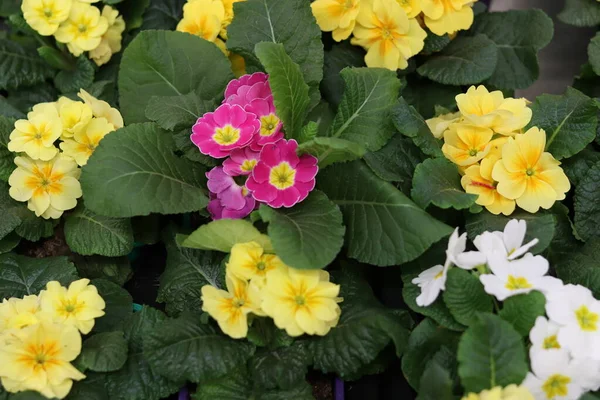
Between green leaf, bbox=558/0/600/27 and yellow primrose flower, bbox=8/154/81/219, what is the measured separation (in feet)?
4.21

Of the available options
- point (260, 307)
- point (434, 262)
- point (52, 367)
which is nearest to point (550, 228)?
point (434, 262)

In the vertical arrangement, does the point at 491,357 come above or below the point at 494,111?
below

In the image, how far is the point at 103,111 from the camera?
61.4 inches

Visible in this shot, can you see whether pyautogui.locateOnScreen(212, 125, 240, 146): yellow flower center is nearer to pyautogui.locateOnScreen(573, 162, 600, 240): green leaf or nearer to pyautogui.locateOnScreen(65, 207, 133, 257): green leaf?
pyautogui.locateOnScreen(65, 207, 133, 257): green leaf

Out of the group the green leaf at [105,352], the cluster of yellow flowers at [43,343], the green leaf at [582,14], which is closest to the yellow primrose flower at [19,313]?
the cluster of yellow flowers at [43,343]

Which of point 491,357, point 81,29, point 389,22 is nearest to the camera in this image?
point 491,357

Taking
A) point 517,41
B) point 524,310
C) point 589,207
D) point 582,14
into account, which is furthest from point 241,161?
point 582,14

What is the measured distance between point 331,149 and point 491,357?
46 centimetres

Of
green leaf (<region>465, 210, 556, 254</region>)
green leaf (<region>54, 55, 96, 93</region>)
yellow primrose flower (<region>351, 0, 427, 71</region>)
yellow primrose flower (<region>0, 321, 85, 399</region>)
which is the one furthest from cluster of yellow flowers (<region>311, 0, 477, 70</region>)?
yellow primrose flower (<region>0, 321, 85, 399</region>)

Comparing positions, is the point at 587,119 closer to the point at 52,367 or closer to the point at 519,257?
the point at 519,257

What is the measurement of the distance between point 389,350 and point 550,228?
38cm

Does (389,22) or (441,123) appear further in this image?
(389,22)

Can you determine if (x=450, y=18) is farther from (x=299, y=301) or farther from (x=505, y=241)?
(x=299, y=301)

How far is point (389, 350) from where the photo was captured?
138 centimetres
